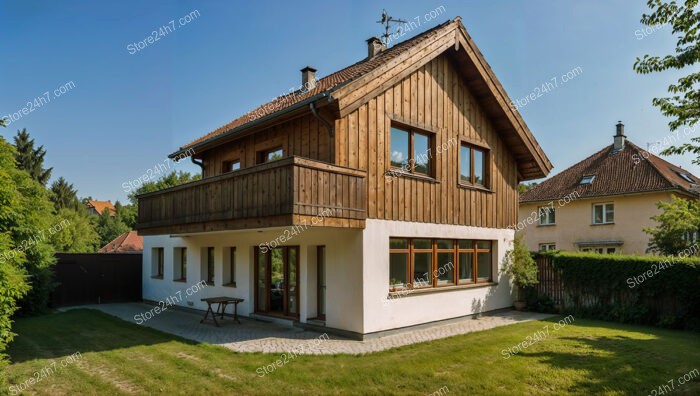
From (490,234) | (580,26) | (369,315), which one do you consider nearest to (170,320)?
(369,315)

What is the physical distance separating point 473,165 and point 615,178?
55.2 ft

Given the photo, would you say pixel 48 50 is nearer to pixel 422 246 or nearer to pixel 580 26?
pixel 422 246

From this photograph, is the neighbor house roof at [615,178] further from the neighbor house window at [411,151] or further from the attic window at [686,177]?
the neighbor house window at [411,151]

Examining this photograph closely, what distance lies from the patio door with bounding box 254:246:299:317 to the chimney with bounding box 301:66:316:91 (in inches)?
241

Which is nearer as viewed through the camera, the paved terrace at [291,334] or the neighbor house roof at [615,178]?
the paved terrace at [291,334]

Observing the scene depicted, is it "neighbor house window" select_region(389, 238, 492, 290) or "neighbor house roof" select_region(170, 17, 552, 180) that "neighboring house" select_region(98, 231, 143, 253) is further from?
"neighbor house window" select_region(389, 238, 492, 290)

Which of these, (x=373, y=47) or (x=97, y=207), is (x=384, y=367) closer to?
(x=373, y=47)

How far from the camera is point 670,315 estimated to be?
1272 centimetres

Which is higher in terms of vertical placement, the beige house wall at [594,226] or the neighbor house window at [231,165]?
the neighbor house window at [231,165]

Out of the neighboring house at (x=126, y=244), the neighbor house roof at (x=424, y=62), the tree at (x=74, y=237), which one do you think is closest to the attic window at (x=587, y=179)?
the neighbor house roof at (x=424, y=62)

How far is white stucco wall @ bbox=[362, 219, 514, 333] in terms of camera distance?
34.7ft

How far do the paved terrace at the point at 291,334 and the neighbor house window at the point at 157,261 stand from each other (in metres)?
4.02

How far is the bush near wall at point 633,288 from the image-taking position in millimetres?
12453

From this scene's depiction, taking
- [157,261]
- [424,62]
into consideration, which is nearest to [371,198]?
[424,62]
